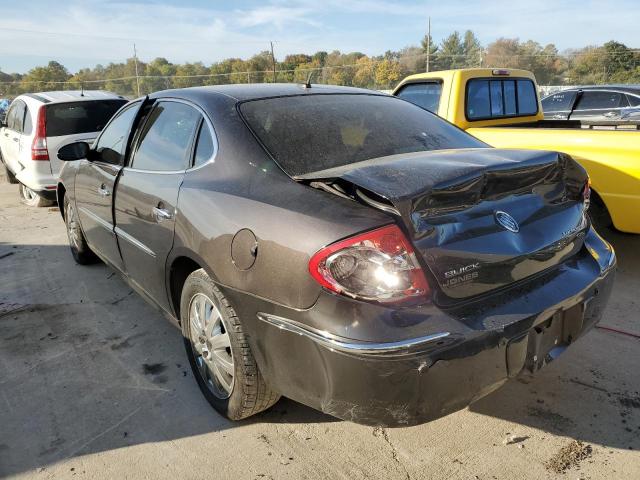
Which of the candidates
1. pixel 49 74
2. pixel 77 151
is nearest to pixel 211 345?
pixel 77 151

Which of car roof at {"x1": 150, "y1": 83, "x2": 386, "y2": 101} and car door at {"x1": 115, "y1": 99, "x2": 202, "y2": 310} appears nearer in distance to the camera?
car door at {"x1": 115, "y1": 99, "x2": 202, "y2": 310}

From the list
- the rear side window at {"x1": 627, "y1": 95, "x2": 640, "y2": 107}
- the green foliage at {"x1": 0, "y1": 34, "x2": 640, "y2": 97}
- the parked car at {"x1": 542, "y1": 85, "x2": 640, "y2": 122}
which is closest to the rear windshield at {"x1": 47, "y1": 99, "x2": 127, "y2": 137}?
the parked car at {"x1": 542, "y1": 85, "x2": 640, "y2": 122}

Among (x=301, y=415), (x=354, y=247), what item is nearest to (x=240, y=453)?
(x=301, y=415)

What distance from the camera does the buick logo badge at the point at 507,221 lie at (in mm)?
2145

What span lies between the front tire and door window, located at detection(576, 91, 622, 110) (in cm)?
870

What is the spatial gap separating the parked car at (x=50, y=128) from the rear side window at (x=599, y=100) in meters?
7.75

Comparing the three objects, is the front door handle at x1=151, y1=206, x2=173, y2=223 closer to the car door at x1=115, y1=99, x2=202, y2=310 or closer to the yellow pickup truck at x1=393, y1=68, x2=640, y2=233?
the car door at x1=115, y1=99, x2=202, y2=310

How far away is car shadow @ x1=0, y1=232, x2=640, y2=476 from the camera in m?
2.52

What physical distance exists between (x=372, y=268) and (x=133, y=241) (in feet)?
6.34

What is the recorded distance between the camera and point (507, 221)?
217cm

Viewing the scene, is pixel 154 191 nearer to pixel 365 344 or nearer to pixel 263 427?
pixel 263 427

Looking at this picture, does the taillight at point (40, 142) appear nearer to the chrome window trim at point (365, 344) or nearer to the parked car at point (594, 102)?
the chrome window trim at point (365, 344)

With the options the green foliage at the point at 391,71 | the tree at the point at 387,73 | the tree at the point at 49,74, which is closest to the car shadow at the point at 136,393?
the green foliage at the point at 391,71

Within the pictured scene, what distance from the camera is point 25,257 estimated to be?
5457 mm
